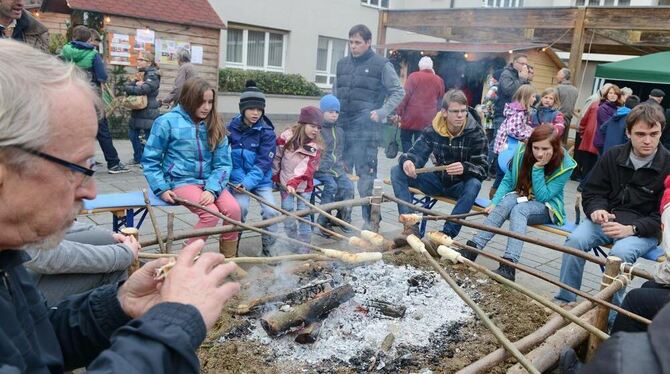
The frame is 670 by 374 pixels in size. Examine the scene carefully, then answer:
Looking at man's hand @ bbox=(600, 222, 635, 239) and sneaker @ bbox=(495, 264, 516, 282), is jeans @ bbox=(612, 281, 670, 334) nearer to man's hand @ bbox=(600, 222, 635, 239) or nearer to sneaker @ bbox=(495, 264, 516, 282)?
man's hand @ bbox=(600, 222, 635, 239)

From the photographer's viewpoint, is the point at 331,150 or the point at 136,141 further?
the point at 136,141

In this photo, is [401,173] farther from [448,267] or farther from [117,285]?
[117,285]

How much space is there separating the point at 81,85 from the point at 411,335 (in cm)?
260

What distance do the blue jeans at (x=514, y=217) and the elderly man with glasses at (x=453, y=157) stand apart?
0.45 m

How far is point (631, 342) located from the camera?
106cm

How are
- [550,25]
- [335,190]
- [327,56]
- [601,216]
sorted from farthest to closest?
[327,56] < [550,25] < [335,190] < [601,216]

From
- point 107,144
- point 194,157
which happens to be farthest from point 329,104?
point 107,144

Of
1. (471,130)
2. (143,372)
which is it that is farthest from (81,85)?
(471,130)

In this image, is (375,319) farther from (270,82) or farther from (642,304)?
(270,82)

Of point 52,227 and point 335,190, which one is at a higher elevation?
point 52,227

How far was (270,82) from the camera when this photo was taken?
16781mm

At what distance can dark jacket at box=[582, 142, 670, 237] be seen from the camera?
414 cm

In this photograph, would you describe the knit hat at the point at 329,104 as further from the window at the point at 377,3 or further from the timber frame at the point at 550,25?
the window at the point at 377,3

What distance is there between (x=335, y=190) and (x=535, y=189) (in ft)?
7.32
